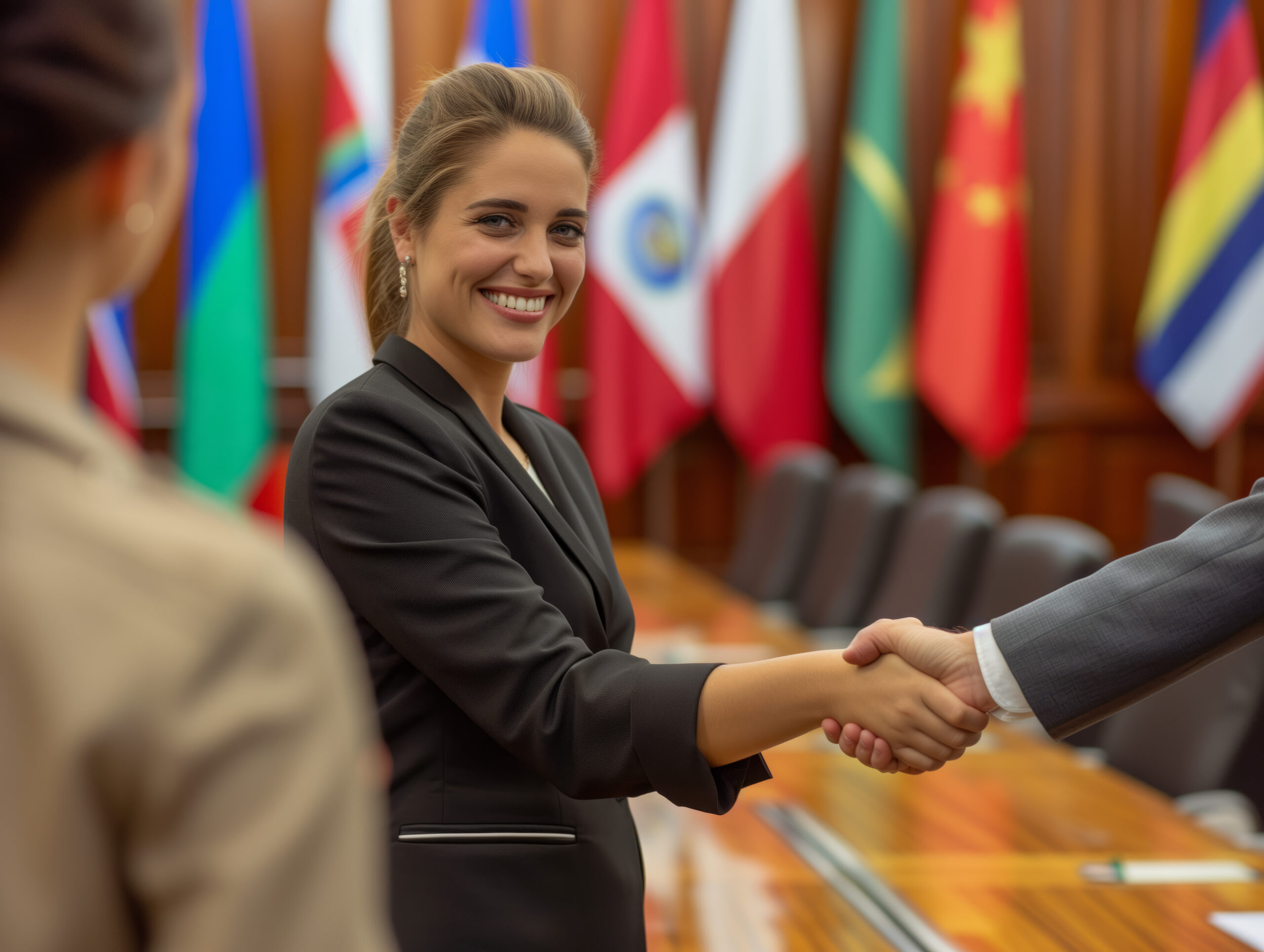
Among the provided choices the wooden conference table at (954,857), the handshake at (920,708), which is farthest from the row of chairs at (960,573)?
the handshake at (920,708)

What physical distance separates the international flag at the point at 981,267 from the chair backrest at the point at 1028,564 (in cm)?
246

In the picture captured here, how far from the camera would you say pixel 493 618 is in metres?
1.22

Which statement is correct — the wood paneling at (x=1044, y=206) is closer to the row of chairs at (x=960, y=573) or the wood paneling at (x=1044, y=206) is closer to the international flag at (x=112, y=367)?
the international flag at (x=112, y=367)

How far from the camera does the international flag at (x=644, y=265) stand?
218 inches

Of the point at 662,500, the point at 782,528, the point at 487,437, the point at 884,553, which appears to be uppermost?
the point at 487,437

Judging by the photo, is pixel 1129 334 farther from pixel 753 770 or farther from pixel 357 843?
pixel 357 843

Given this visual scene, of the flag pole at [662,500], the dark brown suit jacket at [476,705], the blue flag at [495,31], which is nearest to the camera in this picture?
the dark brown suit jacket at [476,705]

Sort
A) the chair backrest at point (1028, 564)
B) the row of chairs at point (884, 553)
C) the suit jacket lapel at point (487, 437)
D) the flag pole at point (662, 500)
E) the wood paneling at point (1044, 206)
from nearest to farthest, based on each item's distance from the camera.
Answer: the suit jacket lapel at point (487, 437)
the chair backrest at point (1028, 564)
the row of chairs at point (884, 553)
the wood paneling at point (1044, 206)
the flag pole at point (662, 500)

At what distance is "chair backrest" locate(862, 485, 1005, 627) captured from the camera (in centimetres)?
339

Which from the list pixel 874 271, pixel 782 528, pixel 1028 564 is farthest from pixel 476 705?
pixel 874 271

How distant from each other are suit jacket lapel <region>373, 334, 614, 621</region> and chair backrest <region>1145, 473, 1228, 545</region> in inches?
85.3

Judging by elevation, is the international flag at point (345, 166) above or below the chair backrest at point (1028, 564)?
above

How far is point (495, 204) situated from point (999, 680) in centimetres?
83

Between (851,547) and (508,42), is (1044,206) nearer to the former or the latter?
(508,42)
